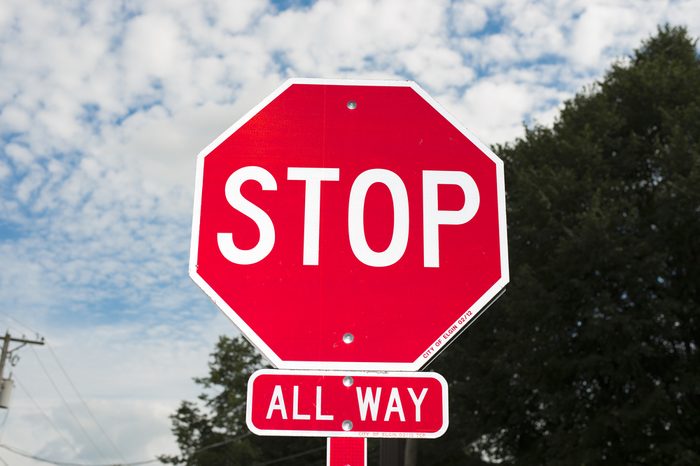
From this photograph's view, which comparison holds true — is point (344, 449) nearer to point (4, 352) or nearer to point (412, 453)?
point (412, 453)

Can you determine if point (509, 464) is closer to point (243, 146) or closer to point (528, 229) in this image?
point (528, 229)

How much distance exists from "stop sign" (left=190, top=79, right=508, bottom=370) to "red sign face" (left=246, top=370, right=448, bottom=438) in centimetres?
7

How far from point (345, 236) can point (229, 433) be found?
4751 centimetres

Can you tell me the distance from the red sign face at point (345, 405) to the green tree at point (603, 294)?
16426 millimetres

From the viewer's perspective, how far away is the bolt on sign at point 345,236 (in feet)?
7.72

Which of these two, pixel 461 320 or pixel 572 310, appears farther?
pixel 572 310

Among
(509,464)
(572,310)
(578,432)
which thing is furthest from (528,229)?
(509,464)

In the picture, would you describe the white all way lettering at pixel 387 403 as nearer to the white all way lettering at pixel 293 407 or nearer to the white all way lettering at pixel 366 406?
the white all way lettering at pixel 366 406

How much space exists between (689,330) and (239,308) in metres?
18.9

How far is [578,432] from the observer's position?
18859mm

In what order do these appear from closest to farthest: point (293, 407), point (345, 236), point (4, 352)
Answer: point (293, 407), point (345, 236), point (4, 352)

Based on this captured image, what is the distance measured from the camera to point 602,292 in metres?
18.4

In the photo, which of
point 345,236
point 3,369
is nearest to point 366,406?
point 345,236

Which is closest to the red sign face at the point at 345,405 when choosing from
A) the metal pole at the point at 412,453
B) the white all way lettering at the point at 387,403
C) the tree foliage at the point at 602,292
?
the white all way lettering at the point at 387,403
